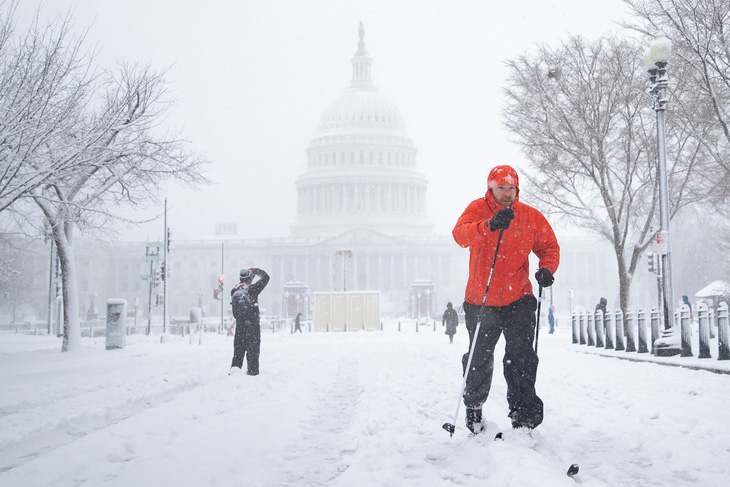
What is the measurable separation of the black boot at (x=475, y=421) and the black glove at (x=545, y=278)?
1.03 metres

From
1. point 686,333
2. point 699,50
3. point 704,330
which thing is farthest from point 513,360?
point 699,50

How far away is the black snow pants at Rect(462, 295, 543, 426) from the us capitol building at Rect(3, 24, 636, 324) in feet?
302

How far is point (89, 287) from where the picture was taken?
112188 mm

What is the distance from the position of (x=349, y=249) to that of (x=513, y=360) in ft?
319

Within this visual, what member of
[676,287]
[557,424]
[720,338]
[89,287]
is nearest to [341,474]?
[557,424]

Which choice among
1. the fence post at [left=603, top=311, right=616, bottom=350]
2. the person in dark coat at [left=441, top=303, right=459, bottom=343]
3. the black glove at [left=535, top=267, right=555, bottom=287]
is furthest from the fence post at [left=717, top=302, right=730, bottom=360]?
the person in dark coat at [left=441, top=303, right=459, bottom=343]

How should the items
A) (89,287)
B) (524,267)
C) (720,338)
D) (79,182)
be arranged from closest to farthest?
(524,267), (720,338), (79,182), (89,287)

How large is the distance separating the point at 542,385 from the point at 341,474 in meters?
5.75

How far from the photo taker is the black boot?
524 centimetres

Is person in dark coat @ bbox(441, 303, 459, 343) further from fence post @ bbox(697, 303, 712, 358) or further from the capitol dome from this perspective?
the capitol dome

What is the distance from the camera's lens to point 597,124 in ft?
67.6

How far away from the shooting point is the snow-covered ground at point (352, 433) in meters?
4.35

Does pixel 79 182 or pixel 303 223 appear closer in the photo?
pixel 79 182

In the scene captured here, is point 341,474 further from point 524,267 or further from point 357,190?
point 357,190
